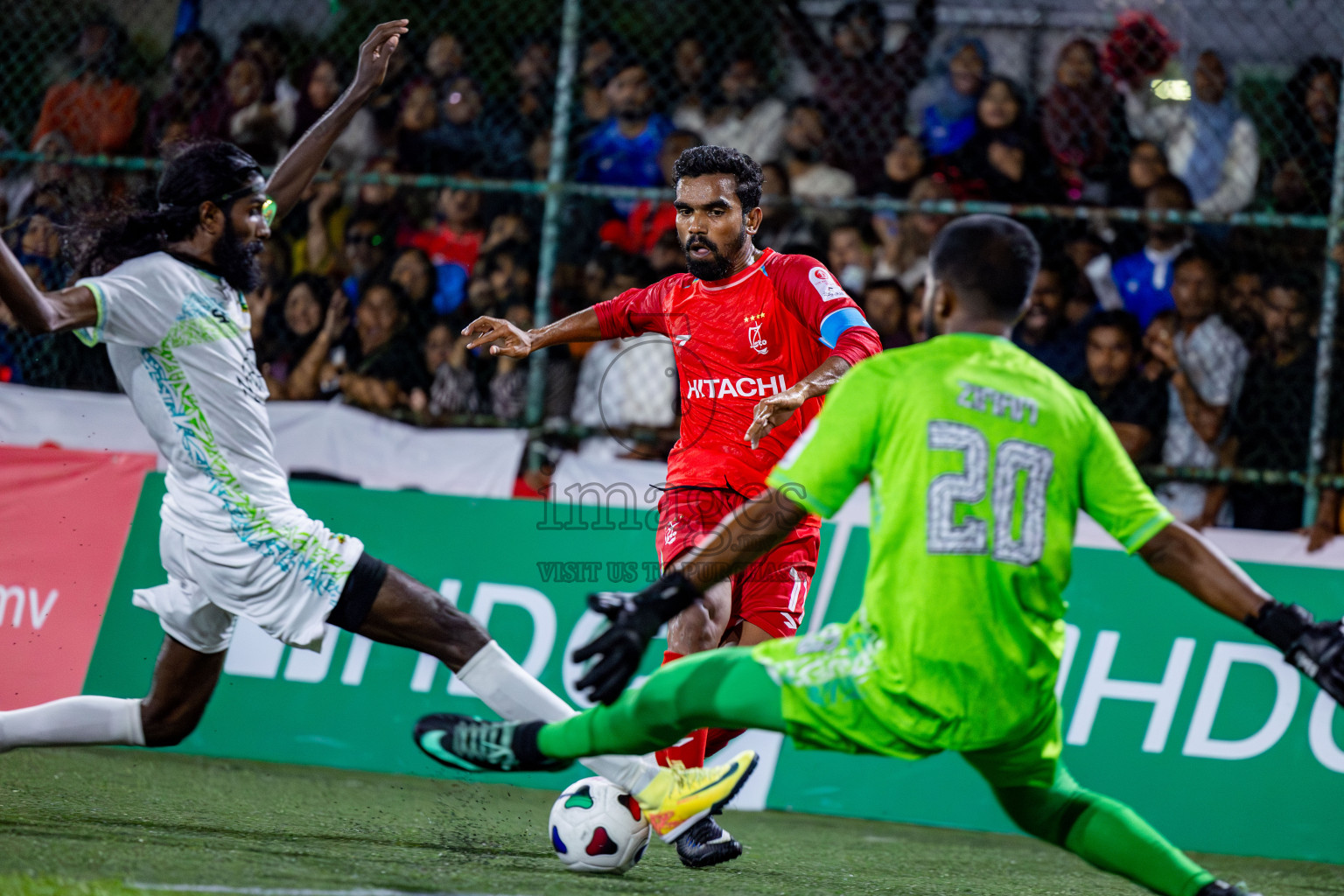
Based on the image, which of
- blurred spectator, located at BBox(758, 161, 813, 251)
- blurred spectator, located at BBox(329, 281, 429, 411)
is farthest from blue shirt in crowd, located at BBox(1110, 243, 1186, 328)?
blurred spectator, located at BBox(329, 281, 429, 411)

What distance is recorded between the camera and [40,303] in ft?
12.4

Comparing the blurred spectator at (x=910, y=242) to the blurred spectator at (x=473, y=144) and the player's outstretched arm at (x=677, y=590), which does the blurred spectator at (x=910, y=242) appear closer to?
the blurred spectator at (x=473, y=144)

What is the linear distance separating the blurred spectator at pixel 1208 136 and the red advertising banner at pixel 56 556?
6030mm

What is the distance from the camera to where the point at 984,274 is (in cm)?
323

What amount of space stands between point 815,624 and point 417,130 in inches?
169

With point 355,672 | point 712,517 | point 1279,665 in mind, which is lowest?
point 355,672

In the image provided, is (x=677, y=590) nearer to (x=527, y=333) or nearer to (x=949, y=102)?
(x=527, y=333)

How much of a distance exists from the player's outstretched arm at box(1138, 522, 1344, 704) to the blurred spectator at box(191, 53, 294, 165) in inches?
283

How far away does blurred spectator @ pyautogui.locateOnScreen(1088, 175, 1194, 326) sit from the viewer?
316 inches

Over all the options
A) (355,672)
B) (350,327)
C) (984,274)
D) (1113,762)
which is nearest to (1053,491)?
(984,274)

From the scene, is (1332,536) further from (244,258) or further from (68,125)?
(68,125)

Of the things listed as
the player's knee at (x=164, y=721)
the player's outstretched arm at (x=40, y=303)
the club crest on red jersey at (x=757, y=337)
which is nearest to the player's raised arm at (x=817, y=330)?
the club crest on red jersey at (x=757, y=337)

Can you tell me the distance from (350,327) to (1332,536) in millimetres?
5564

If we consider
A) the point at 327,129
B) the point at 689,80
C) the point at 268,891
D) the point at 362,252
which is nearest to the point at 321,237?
the point at 362,252
